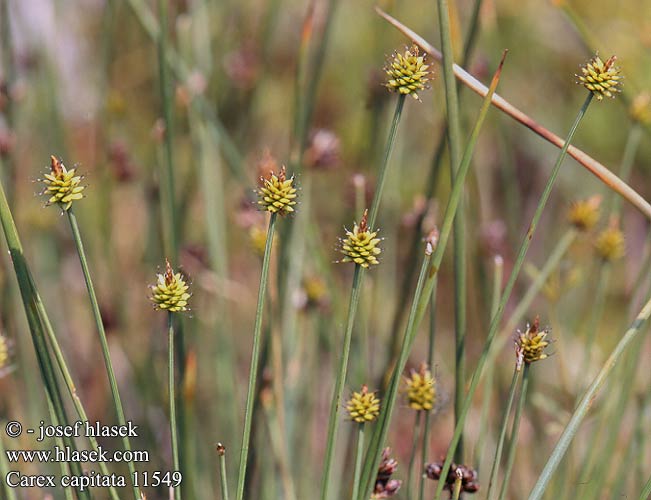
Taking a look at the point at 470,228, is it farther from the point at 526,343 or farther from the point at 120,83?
the point at 120,83

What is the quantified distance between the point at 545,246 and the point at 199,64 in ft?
2.72

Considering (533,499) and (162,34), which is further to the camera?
(162,34)

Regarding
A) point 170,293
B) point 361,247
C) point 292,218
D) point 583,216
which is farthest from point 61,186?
point 583,216

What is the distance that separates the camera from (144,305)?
159 cm

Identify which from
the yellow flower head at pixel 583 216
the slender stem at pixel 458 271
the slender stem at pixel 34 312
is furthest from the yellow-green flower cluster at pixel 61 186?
the yellow flower head at pixel 583 216

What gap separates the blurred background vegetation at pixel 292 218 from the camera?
1.02 m

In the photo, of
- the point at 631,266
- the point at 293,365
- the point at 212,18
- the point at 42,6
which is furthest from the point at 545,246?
the point at 42,6

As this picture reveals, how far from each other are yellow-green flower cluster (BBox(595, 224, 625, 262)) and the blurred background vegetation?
7 centimetres

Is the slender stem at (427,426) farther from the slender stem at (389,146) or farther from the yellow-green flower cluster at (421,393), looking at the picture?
the slender stem at (389,146)

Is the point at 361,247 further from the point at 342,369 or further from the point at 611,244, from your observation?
the point at 611,244

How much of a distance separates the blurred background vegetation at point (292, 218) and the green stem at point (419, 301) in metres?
0.08

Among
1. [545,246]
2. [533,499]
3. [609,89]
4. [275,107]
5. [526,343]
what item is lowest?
[533,499]

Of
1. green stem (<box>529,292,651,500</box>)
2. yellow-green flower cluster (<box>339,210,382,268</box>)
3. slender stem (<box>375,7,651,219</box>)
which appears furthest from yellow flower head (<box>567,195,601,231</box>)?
yellow-green flower cluster (<box>339,210,382,268</box>)

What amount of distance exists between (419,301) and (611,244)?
18.1 inches
